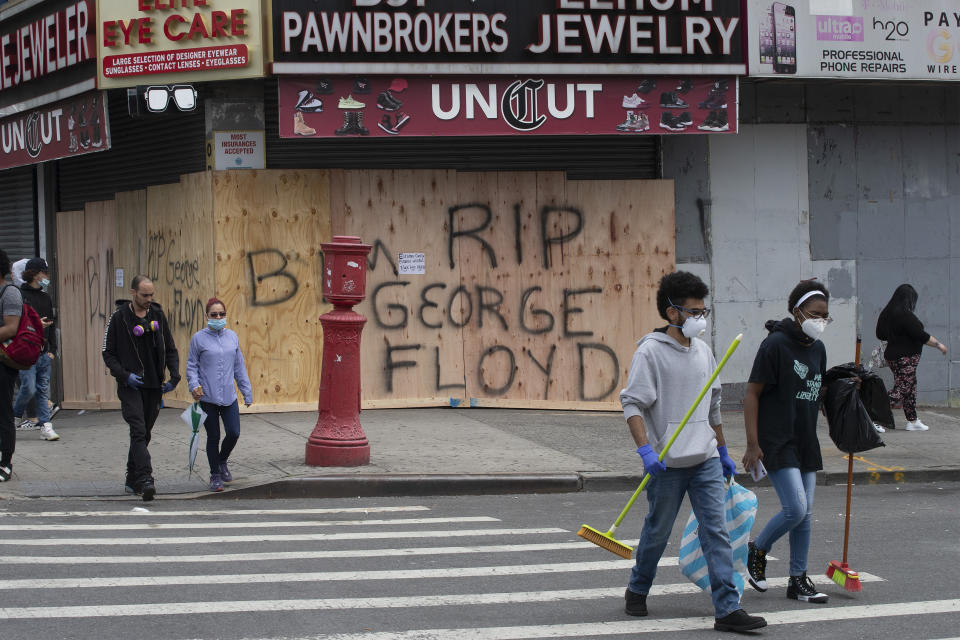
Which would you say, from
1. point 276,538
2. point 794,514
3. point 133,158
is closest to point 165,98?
point 133,158

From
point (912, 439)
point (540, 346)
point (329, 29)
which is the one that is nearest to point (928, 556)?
point (912, 439)

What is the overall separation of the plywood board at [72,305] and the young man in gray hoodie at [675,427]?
1226cm

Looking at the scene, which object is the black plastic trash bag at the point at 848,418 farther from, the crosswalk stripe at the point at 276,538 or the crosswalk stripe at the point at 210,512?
the crosswalk stripe at the point at 210,512

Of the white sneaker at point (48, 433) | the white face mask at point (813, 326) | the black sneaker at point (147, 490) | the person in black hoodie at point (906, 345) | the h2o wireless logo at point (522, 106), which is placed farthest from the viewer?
the person in black hoodie at point (906, 345)

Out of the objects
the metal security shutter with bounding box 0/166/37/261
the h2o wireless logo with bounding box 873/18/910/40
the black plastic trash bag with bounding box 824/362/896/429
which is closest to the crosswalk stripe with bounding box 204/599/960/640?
the black plastic trash bag with bounding box 824/362/896/429

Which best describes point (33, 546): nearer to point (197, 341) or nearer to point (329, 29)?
point (197, 341)

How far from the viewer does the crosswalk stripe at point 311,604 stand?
6262 millimetres

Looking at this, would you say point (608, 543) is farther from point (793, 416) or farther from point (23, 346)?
point (23, 346)

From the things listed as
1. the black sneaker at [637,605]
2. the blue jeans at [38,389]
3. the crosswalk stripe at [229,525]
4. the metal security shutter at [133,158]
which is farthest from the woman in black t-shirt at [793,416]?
the blue jeans at [38,389]

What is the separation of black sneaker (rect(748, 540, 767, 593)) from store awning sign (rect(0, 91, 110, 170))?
10.1 metres

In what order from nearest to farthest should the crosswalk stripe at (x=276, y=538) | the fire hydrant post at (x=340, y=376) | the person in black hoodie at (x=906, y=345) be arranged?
the crosswalk stripe at (x=276, y=538)
the fire hydrant post at (x=340, y=376)
the person in black hoodie at (x=906, y=345)

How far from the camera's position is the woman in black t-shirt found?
680cm

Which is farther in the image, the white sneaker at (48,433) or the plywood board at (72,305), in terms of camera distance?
the plywood board at (72,305)

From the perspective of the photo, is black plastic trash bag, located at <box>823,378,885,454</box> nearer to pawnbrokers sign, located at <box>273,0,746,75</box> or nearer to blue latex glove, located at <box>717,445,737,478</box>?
A: blue latex glove, located at <box>717,445,737,478</box>
